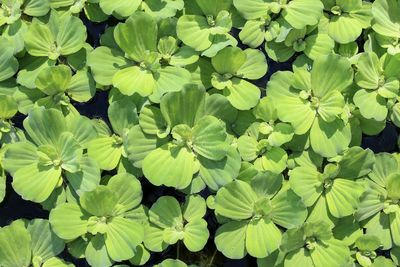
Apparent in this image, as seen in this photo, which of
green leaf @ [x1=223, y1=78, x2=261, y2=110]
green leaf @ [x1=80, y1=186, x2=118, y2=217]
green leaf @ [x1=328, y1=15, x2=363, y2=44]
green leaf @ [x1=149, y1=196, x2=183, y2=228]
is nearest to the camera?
A: green leaf @ [x1=80, y1=186, x2=118, y2=217]

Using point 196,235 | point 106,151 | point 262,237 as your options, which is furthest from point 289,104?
point 106,151

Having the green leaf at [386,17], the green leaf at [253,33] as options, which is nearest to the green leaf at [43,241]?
the green leaf at [253,33]

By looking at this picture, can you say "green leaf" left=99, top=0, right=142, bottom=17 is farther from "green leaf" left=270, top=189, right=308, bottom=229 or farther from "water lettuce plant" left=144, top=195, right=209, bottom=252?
"green leaf" left=270, top=189, right=308, bottom=229

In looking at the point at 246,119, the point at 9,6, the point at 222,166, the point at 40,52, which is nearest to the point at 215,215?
the point at 222,166

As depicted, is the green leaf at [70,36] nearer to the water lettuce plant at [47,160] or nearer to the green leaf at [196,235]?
the water lettuce plant at [47,160]

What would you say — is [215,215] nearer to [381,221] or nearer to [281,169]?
[281,169]

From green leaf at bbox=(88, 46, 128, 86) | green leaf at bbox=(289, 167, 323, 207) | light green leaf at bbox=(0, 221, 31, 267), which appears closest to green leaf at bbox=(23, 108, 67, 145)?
green leaf at bbox=(88, 46, 128, 86)

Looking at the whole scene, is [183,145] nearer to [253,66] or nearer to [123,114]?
[123,114]
